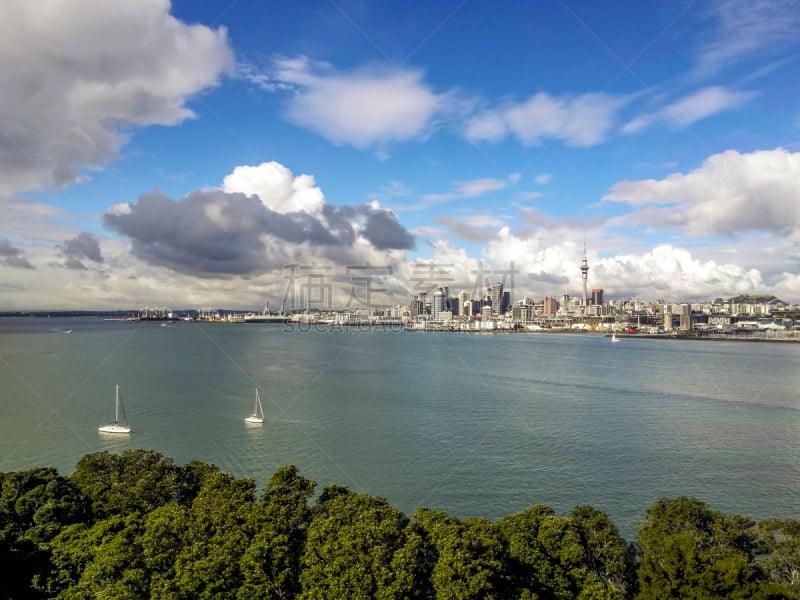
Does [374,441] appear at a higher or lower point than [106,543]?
lower

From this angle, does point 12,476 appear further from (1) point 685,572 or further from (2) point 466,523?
(1) point 685,572

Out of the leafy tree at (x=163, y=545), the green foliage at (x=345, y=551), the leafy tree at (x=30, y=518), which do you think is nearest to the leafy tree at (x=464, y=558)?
the green foliage at (x=345, y=551)

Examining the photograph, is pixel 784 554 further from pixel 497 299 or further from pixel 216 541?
pixel 497 299

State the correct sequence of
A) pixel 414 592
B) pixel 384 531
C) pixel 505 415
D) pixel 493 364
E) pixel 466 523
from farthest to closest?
pixel 493 364
pixel 505 415
pixel 466 523
pixel 384 531
pixel 414 592

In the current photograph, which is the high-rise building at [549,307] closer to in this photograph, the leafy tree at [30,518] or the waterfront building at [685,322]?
the waterfront building at [685,322]

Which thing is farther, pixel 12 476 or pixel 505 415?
pixel 505 415

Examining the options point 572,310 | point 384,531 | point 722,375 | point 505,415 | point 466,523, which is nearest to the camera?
point 384,531

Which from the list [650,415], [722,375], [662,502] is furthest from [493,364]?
[662,502]
